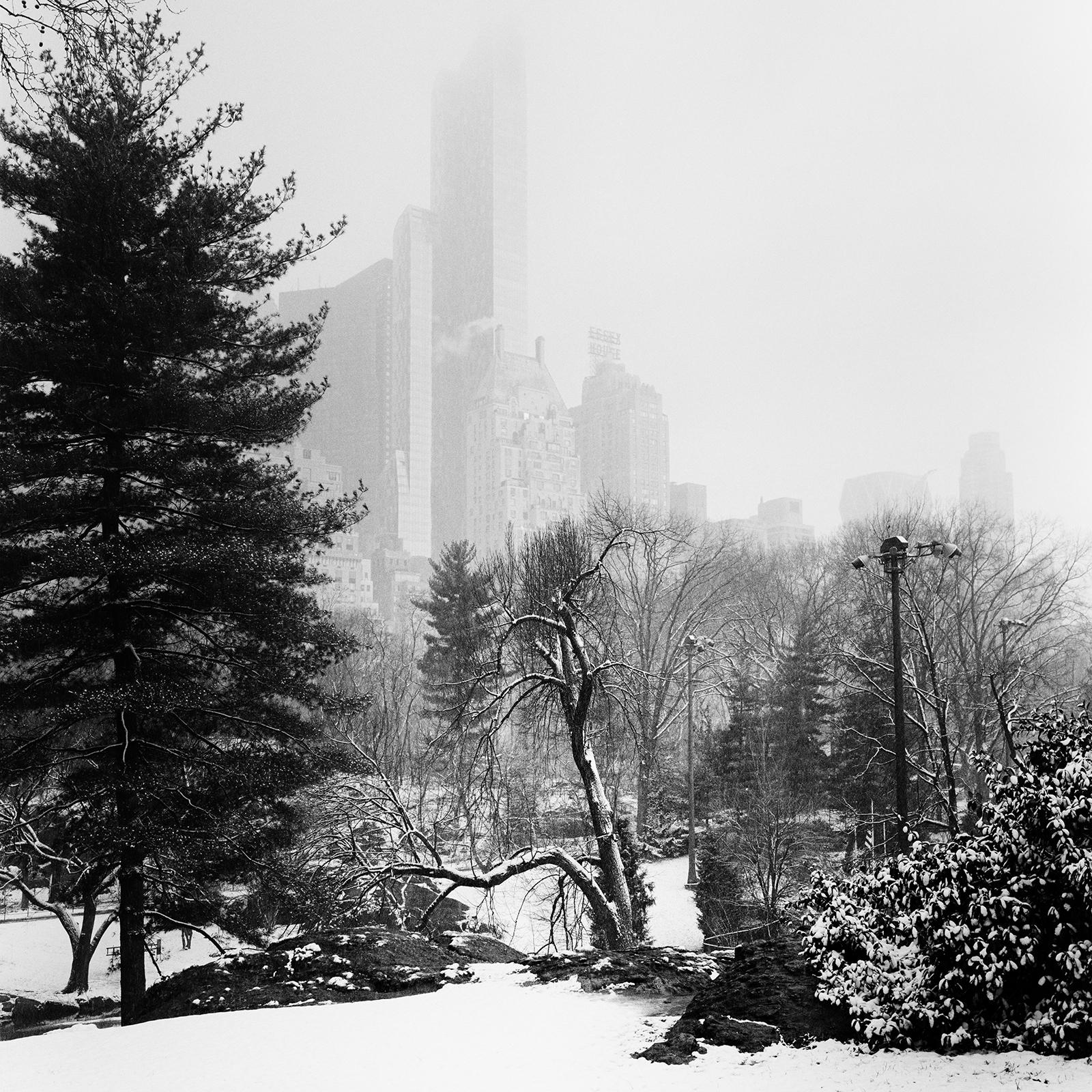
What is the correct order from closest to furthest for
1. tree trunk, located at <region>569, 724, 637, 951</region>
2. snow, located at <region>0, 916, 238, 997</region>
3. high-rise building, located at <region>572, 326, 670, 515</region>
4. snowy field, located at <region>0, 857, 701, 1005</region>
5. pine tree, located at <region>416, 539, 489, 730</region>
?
tree trunk, located at <region>569, 724, 637, 951</region> < snow, located at <region>0, 916, 238, 997</region> < snowy field, located at <region>0, 857, 701, 1005</region> < pine tree, located at <region>416, 539, 489, 730</region> < high-rise building, located at <region>572, 326, 670, 515</region>

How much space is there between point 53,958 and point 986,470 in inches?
5735

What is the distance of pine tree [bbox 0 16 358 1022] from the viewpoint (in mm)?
11367

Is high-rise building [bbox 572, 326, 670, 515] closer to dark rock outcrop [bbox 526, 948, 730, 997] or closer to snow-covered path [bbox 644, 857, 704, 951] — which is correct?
snow-covered path [bbox 644, 857, 704, 951]

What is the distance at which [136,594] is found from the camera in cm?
1226

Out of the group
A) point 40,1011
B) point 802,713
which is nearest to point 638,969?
point 40,1011

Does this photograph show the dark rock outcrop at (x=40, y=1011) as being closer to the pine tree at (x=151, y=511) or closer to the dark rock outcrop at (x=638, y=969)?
the pine tree at (x=151, y=511)

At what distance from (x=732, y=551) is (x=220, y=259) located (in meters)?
38.1

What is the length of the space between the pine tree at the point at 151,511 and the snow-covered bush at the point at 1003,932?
8.42 m

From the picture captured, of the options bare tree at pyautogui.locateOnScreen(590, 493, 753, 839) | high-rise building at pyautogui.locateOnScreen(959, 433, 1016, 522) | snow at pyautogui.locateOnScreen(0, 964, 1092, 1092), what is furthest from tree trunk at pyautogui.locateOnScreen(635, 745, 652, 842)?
high-rise building at pyautogui.locateOnScreen(959, 433, 1016, 522)

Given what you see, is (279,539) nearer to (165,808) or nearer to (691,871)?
(165,808)

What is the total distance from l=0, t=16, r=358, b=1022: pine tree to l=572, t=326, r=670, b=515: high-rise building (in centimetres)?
16134

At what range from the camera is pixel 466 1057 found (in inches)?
275

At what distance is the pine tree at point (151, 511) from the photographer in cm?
1137

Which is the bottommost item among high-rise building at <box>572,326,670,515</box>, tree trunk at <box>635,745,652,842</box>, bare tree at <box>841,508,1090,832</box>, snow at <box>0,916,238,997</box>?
snow at <box>0,916,238,997</box>
